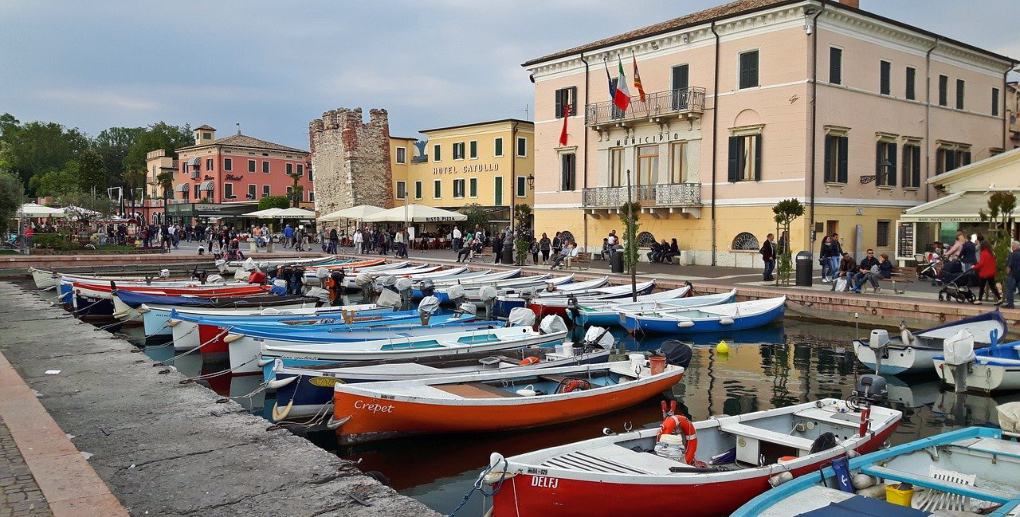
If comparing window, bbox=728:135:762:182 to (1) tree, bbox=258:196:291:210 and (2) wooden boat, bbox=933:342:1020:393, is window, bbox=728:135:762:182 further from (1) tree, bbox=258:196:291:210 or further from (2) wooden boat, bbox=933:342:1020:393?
(1) tree, bbox=258:196:291:210

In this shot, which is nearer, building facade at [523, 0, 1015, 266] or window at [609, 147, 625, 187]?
building facade at [523, 0, 1015, 266]

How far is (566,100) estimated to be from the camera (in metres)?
41.9

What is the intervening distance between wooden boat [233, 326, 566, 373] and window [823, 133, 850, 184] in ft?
71.5

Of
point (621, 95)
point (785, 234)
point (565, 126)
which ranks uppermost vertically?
point (621, 95)

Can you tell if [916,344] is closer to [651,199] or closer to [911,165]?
[651,199]

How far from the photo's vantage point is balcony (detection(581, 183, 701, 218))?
35.5m

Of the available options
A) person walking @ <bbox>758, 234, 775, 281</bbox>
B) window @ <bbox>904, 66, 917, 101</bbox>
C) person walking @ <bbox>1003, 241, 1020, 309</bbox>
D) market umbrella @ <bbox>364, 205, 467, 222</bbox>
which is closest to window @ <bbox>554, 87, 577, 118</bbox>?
market umbrella @ <bbox>364, 205, 467, 222</bbox>

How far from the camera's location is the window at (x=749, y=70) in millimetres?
33375

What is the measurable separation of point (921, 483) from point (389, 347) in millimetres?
9534

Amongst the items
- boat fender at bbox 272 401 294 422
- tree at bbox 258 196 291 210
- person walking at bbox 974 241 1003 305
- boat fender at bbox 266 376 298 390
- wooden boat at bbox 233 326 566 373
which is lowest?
boat fender at bbox 272 401 294 422

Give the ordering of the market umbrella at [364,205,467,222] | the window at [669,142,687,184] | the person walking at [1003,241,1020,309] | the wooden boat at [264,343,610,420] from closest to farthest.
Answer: the wooden boat at [264,343,610,420], the person walking at [1003,241,1020,309], the window at [669,142,687,184], the market umbrella at [364,205,467,222]

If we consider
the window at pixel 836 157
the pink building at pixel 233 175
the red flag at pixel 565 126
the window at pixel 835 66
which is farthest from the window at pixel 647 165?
the pink building at pixel 233 175

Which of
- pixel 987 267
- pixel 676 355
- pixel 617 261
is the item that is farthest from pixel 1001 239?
pixel 617 261

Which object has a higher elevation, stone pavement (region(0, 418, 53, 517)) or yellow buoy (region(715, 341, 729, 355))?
stone pavement (region(0, 418, 53, 517))
